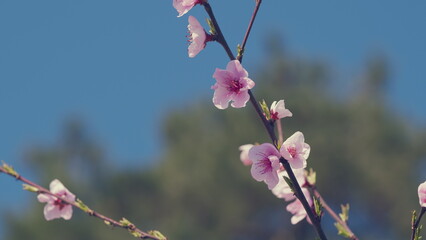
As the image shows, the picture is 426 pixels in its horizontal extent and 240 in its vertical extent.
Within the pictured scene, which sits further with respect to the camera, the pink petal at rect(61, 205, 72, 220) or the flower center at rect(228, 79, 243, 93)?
the pink petal at rect(61, 205, 72, 220)

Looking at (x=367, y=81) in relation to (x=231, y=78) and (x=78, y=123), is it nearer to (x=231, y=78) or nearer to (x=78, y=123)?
(x=78, y=123)

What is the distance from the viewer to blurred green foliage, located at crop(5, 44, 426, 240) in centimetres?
1588

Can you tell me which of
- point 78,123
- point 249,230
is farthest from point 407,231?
point 78,123

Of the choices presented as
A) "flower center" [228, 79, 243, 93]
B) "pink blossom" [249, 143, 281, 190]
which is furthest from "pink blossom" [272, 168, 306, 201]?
"flower center" [228, 79, 243, 93]

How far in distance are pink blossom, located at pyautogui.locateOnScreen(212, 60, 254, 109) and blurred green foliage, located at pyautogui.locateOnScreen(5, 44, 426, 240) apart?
40.2ft

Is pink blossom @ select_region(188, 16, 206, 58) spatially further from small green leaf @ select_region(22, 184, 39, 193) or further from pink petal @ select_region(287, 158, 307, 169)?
small green leaf @ select_region(22, 184, 39, 193)

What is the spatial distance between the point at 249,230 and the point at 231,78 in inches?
572

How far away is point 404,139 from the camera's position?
1689cm

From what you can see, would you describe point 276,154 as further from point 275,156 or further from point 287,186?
point 287,186

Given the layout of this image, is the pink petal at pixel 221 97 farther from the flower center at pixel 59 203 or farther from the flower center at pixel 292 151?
the flower center at pixel 59 203

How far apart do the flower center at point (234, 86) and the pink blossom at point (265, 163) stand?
16cm

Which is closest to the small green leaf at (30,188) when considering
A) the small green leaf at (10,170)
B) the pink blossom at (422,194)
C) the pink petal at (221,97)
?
the small green leaf at (10,170)

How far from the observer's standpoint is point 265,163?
1963 millimetres

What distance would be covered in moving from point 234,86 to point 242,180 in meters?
13.7
